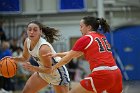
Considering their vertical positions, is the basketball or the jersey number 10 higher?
the jersey number 10

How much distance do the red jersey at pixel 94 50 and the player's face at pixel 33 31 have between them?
43.6 inches

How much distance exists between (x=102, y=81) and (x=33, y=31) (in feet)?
5.21

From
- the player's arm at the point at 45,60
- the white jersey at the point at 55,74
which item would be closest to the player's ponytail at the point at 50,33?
the white jersey at the point at 55,74

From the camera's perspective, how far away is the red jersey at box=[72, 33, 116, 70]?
4.73 meters

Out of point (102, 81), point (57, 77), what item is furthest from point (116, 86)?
point (57, 77)

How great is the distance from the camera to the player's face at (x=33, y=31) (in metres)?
5.68

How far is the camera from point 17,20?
16812mm

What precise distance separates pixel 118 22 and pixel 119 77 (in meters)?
11.8

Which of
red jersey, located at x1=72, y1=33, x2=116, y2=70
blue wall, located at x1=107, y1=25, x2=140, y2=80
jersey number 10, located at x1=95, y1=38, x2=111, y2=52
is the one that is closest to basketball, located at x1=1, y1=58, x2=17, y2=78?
red jersey, located at x1=72, y1=33, x2=116, y2=70

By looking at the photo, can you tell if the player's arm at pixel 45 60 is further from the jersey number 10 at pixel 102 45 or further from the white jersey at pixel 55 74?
the jersey number 10 at pixel 102 45

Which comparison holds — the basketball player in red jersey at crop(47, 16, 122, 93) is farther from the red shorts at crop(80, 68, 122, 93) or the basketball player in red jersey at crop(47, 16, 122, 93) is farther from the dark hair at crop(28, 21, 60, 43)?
the dark hair at crop(28, 21, 60, 43)

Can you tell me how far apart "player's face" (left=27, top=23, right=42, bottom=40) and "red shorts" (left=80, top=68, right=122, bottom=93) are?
1.35m

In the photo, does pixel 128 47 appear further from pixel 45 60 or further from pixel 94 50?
pixel 94 50

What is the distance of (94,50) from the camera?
15.5 feet
